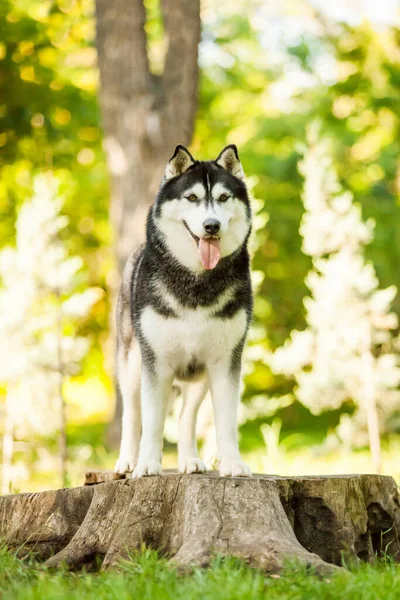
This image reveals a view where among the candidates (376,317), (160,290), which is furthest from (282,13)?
(160,290)

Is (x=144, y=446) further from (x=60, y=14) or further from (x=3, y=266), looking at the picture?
(x=60, y=14)

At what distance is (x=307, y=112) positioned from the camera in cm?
1602

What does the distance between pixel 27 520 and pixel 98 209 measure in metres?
13.1

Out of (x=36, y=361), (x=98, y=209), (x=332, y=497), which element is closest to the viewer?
(x=332, y=497)

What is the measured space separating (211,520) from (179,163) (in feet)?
6.63

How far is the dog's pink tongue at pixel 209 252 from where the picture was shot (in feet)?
14.6

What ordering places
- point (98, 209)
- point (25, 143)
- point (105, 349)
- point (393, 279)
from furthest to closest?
point (105, 349) < point (98, 209) < point (393, 279) < point (25, 143)

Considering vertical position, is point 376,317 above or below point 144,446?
above

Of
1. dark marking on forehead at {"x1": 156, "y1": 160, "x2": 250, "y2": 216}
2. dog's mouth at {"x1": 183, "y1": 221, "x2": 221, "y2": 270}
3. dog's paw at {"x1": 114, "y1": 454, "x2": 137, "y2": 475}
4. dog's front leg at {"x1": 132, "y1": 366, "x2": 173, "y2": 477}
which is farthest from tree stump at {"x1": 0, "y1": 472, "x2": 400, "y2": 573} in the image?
dark marking on forehead at {"x1": 156, "y1": 160, "x2": 250, "y2": 216}

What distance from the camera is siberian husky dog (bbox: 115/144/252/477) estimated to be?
177 inches

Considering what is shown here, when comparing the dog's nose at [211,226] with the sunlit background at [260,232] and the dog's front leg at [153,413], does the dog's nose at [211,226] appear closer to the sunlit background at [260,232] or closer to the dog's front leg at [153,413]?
the dog's front leg at [153,413]

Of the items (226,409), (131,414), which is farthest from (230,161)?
(131,414)

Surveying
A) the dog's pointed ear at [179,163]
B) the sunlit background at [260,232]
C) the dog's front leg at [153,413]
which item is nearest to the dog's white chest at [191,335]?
the dog's front leg at [153,413]

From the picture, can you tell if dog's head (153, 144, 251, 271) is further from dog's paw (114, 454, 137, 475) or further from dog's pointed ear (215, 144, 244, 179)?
dog's paw (114, 454, 137, 475)
